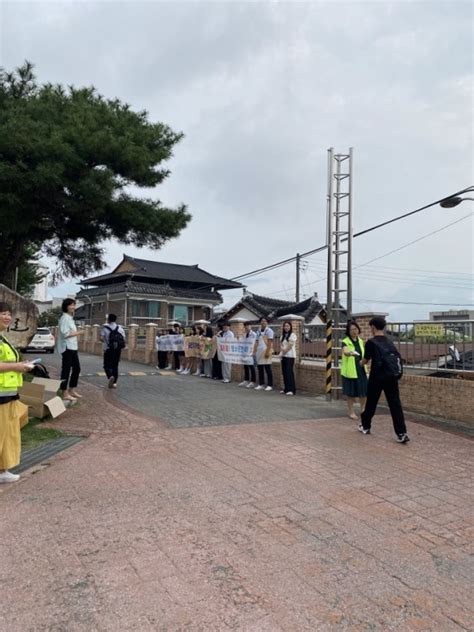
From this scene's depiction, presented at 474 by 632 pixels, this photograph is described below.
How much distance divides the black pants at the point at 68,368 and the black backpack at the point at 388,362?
5.18m

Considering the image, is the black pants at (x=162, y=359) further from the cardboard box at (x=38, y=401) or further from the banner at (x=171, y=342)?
the cardboard box at (x=38, y=401)

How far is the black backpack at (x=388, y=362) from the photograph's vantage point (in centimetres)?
618

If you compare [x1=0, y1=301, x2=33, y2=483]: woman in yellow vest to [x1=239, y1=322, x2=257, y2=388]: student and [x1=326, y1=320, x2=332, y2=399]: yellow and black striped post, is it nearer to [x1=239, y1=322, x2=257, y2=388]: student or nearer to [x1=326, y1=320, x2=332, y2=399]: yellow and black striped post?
[x1=326, y1=320, x2=332, y2=399]: yellow and black striped post

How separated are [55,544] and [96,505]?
2.23ft

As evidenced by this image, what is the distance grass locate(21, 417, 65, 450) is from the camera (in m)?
5.86

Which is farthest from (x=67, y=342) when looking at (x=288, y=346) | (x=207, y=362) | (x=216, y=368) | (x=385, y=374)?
(x=207, y=362)

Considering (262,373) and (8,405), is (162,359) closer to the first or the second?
(262,373)

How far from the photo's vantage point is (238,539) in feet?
11.1

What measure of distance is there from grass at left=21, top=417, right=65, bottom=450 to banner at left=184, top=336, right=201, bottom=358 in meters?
8.08

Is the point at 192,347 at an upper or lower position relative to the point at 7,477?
upper

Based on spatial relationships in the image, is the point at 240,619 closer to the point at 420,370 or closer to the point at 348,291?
the point at 420,370

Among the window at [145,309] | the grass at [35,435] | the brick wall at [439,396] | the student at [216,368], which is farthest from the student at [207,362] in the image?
the window at [145,309]

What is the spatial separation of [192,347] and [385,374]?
371 inches

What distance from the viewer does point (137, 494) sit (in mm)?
4195
